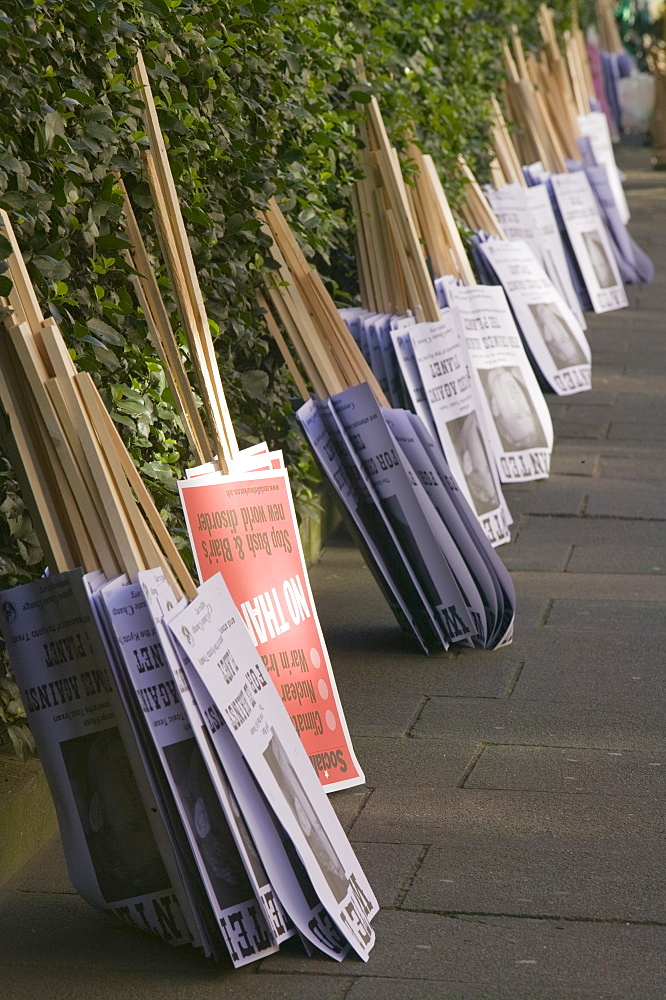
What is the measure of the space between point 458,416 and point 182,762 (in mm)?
2438

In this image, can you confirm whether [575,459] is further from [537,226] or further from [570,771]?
[570,771]

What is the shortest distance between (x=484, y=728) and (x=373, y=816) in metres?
0.50

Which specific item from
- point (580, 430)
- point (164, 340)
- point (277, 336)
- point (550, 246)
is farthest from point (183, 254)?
point (550, 246)

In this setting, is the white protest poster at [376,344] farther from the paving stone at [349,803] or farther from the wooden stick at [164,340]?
the paving stone at [349,803]

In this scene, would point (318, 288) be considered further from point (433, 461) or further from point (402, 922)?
point (402, 922)

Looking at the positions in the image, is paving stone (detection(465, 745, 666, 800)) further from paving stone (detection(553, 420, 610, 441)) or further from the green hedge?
paving stone (detection(553, 420, 610, 441))

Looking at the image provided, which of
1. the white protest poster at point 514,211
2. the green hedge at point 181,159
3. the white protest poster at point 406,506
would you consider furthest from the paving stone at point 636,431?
the white protest poster at point 406,506

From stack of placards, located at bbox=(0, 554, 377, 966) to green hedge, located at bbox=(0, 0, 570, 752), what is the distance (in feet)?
1.29

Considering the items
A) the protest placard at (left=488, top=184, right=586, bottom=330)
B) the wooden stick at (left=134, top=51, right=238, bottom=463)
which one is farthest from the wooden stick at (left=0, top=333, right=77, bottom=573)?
the protest placard at (left=488, top=184, right=586, bottom=330)

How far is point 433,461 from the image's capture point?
374cm

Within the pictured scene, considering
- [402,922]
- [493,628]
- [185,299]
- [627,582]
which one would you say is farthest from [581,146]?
[402,922]

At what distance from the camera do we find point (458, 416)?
4508 mm

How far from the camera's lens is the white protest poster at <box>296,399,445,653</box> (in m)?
3.65

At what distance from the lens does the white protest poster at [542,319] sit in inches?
245
